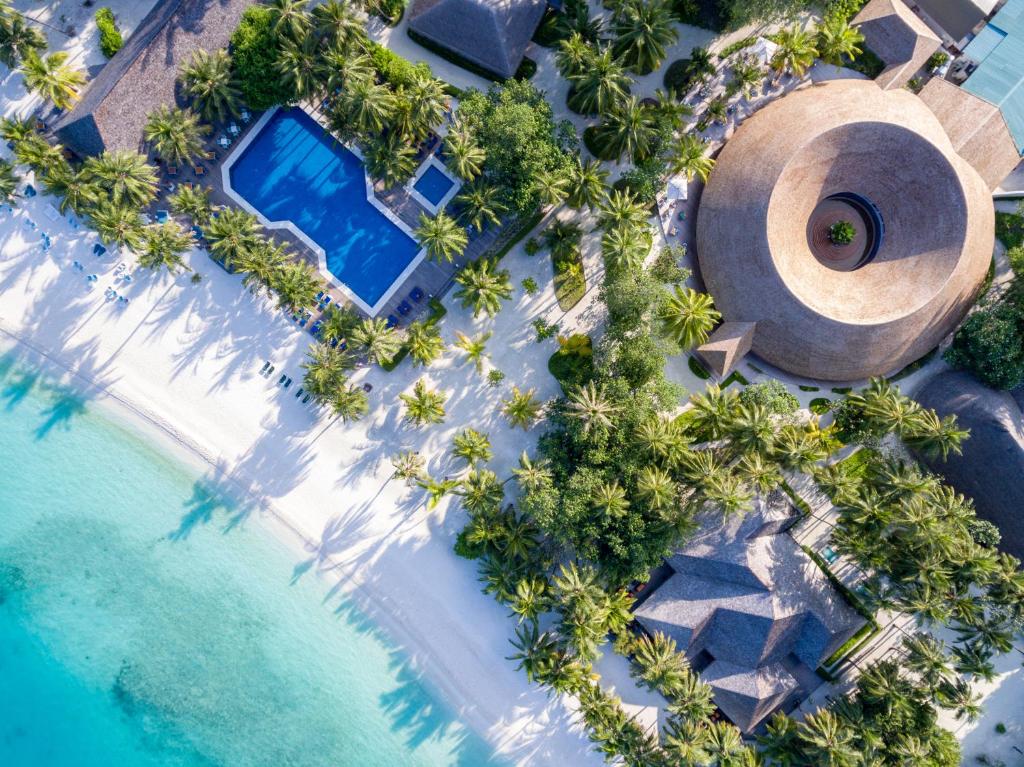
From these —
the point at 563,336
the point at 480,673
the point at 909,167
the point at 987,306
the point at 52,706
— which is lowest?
the point at 52,706

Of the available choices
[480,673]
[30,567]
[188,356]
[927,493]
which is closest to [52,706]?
[30,567]

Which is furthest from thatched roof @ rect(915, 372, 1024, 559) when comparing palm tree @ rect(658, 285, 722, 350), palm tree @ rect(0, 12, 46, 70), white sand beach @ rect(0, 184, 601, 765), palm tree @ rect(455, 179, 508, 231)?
palm tree @ rect(0, 12, 46, 70)

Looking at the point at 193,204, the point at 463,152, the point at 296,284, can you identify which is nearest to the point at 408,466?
the point at 296,284

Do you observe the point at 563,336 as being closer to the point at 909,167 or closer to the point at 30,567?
the point at 909,167

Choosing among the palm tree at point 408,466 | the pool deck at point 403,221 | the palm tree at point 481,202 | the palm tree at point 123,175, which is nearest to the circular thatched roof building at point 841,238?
the palm tree at point 481,202

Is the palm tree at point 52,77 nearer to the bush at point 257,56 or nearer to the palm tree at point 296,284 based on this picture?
the bush at point 257,56

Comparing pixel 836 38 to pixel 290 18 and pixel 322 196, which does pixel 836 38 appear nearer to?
pixel 290 18

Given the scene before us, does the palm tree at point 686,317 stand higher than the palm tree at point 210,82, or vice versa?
the palm tree at point 686,317
